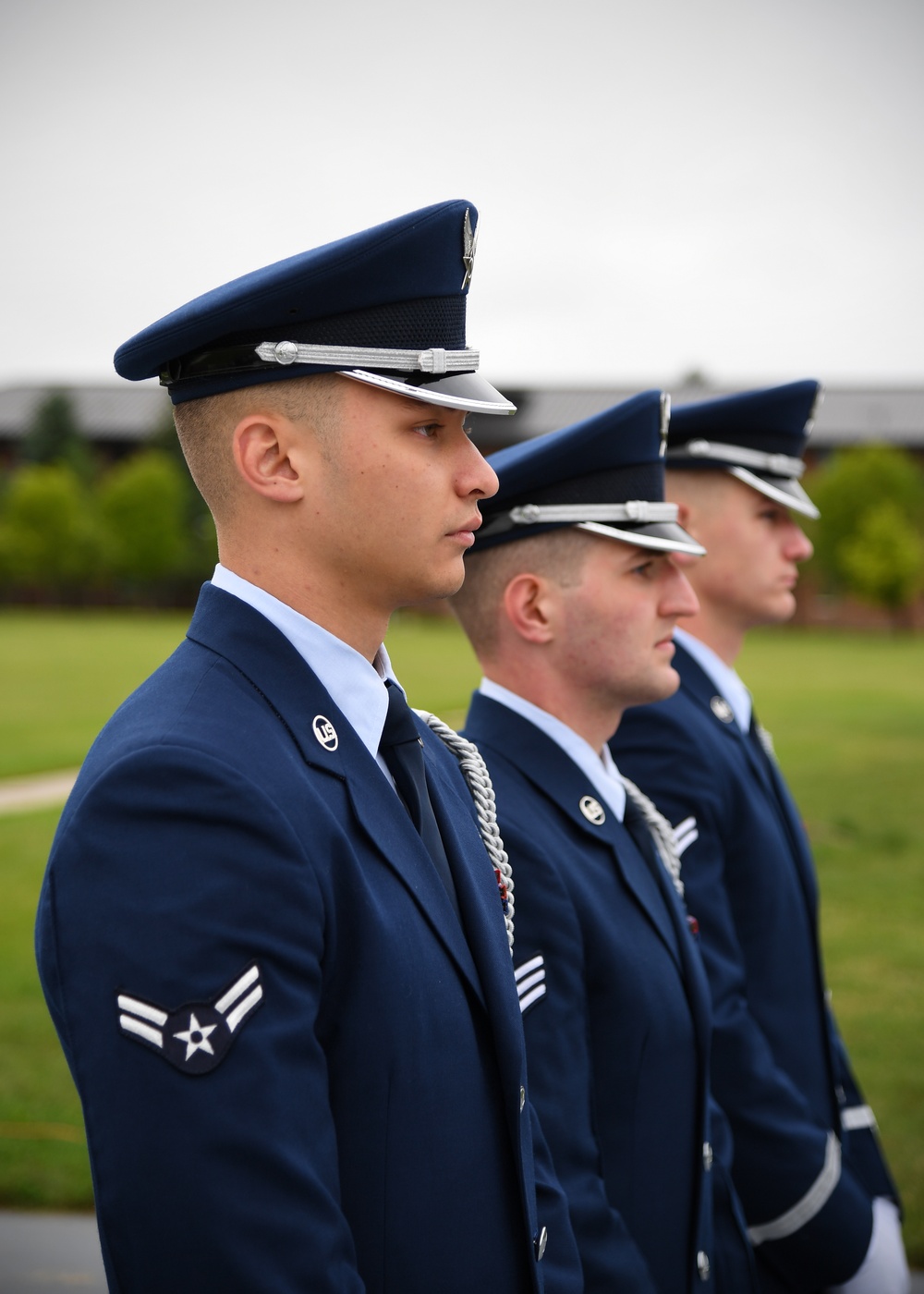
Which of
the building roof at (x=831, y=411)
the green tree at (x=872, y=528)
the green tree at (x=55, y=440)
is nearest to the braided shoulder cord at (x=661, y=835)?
the green tree at (x=872, y=528)

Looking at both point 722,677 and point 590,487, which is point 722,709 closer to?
point 722,677

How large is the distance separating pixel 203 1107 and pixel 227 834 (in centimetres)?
30

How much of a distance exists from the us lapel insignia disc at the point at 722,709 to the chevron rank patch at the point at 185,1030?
2.27 m

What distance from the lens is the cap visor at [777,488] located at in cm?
370

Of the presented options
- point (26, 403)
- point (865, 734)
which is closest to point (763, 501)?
point (865, 734)

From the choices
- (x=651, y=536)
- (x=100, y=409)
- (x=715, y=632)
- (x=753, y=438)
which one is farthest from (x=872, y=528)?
(x=651, y=536)

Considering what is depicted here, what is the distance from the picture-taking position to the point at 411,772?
1.84 metres

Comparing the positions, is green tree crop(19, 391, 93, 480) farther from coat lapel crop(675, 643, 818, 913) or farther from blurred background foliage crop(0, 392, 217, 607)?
coat lapel crop(675, 643, 818, 913)

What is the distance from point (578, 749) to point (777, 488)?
4.78 ft

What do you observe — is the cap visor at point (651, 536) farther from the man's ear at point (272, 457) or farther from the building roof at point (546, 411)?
the building roof at point (546, 411)

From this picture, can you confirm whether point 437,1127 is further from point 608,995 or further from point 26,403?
point 26,403

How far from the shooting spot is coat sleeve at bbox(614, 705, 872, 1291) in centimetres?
283

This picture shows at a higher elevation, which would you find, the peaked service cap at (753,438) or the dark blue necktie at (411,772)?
the peaked service cap at (753,438)

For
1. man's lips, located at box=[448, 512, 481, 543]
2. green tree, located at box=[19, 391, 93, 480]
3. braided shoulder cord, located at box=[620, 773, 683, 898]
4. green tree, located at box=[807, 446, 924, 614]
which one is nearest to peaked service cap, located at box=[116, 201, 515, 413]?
man's lips, located at box=[448, 512, 481, 543]
